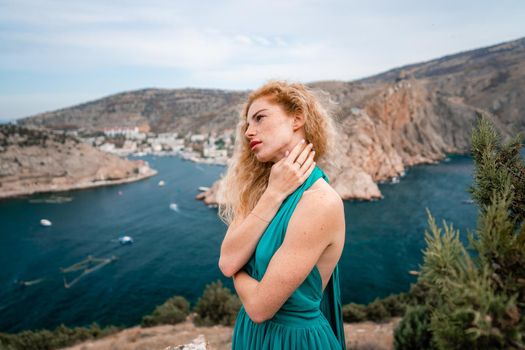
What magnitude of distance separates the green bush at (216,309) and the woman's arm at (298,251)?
1135cm

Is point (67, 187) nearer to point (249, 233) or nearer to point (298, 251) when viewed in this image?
point (249, 233)

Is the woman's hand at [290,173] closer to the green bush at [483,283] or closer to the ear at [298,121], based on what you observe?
the ear at [298,121]

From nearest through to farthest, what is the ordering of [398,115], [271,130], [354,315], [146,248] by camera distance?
1. [271,130]
2. [354,315]
3. [146,248]
4. [398,115]

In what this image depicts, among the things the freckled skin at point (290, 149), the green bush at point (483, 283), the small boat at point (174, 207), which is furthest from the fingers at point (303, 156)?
the small boat at point (174, 207)

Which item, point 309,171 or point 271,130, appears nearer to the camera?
point 309,171

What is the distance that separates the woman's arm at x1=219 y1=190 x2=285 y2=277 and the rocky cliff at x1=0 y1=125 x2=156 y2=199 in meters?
60.1

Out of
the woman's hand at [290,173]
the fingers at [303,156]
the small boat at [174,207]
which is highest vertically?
the fingers at [303,156]

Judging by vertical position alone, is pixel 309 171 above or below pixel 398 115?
below

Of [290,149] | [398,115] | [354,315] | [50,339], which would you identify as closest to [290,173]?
[290,149]

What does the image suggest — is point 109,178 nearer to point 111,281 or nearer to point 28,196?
Answer: point 28,196

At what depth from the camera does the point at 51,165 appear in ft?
177

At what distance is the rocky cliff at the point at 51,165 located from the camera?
50.7 meters

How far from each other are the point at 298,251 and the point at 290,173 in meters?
0.35

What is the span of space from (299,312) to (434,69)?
160 metres
